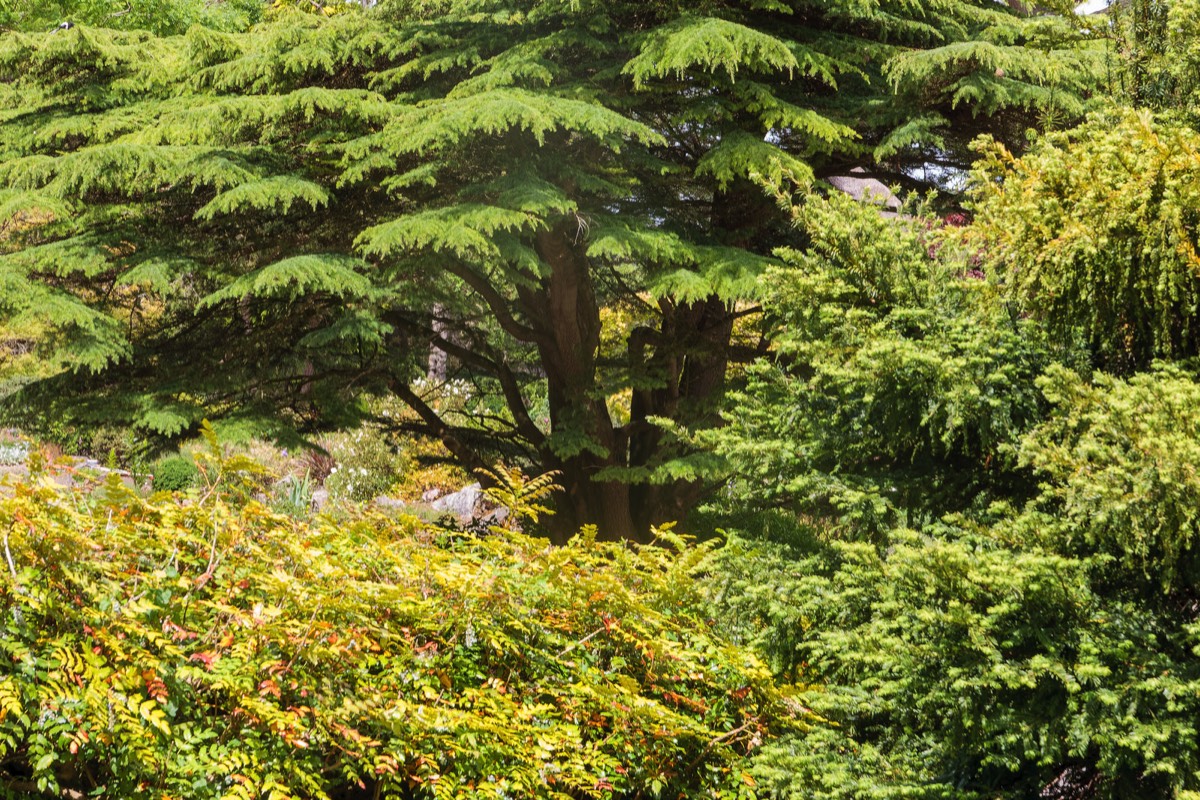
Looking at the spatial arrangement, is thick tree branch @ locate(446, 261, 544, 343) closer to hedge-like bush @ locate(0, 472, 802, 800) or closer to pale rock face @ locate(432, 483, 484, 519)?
hedge-like bush @ locate(0, 472, 802, 800)

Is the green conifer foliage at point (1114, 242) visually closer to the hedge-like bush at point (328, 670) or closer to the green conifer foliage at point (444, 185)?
the hedge-like bush at point (328, 670)

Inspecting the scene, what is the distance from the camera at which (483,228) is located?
7.04 m

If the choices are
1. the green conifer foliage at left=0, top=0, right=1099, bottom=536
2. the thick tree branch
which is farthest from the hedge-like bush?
the thick tree branch

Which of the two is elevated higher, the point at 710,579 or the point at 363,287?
the point at 363,287

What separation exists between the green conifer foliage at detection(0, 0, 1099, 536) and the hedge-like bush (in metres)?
3.71

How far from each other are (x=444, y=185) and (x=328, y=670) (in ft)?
20.2

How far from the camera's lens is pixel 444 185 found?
28.3 ft

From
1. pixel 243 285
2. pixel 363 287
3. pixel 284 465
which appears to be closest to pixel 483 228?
pixel 363 287

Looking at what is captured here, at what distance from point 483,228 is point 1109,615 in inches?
190

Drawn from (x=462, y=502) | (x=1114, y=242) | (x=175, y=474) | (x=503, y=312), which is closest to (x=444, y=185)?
(x=503, y=312)

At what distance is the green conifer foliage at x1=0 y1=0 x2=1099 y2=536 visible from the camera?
756 cm

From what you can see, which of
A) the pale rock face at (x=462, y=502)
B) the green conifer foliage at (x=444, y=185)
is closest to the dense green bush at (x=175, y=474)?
the green conifer foliage at (x=444, y=185)

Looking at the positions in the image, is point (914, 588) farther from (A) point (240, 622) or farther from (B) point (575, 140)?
(B) point (575, 140)

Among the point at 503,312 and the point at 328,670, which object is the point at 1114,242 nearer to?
the point at 328,670
